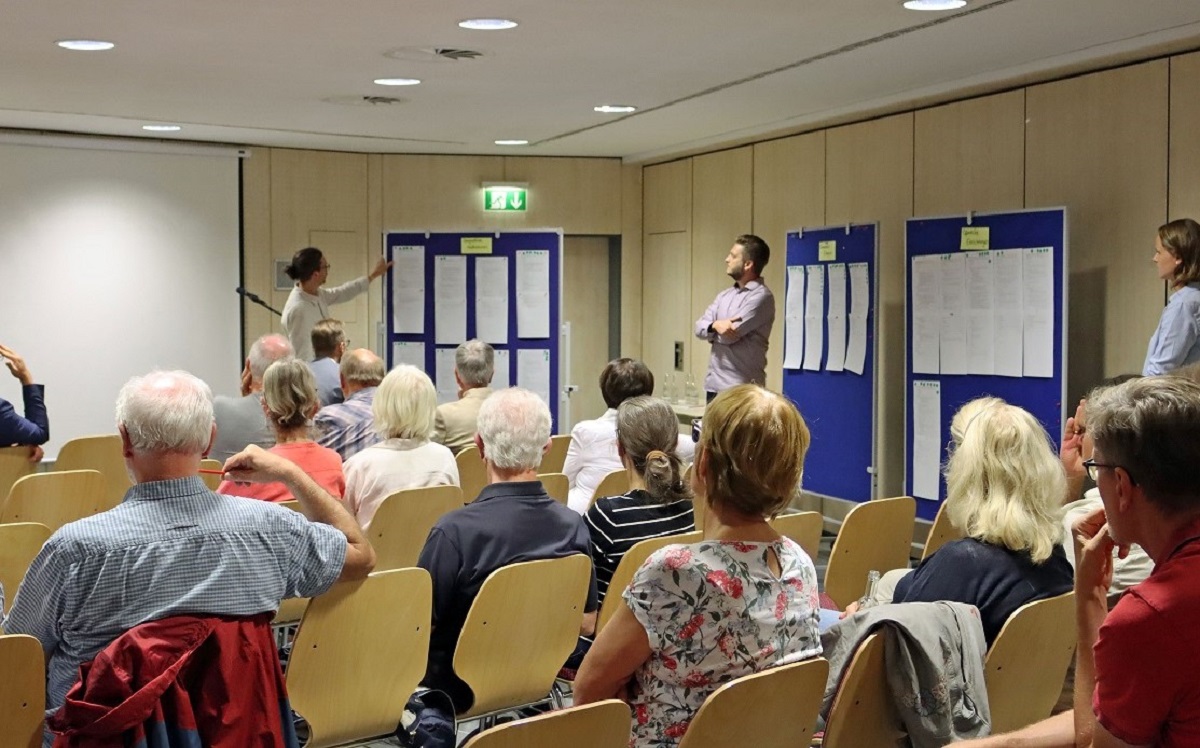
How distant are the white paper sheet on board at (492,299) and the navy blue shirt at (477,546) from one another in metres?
6.69

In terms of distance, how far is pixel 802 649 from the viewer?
2557 mm

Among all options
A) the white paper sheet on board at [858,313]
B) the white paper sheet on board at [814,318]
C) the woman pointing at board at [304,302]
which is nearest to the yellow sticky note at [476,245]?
the woman pointing at board at [304,302]

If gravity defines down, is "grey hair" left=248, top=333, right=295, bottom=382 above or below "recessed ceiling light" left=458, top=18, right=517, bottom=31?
below

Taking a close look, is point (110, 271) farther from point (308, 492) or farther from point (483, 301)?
point (308, 492)

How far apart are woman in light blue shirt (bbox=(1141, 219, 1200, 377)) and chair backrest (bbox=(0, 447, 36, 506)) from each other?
5.08 m

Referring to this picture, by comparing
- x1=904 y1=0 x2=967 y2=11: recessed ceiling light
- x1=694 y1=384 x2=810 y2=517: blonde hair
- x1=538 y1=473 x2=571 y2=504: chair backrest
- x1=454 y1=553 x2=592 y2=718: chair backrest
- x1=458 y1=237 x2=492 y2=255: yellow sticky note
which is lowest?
x1=454 y1=553 x2=592 y2=718: chair backrest

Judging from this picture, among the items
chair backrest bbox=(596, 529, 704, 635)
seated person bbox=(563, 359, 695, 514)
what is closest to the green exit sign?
seated person bbox=(563, 359, 695, 514)

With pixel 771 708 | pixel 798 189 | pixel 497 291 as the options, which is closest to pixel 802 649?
pixel 771 708

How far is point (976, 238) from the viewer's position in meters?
7.12

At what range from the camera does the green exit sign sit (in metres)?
11.1

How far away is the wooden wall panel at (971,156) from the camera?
284 inches

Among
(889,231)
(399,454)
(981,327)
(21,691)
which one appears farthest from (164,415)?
(889,231)

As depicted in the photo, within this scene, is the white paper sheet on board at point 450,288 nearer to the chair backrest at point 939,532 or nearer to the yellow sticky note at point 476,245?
the yellow sticky note at point 476,245

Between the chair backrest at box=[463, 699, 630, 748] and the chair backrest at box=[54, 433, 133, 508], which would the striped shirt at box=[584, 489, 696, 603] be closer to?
the chair backrest at box=[463, 699, 630, 748]
